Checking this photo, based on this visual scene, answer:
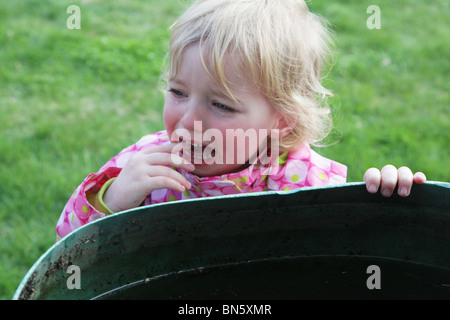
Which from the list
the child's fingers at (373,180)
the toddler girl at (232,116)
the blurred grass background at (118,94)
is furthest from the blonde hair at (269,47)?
the blurred grass background at (118,94)

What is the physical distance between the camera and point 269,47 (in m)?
1.69

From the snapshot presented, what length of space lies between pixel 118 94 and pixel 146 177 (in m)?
2.16

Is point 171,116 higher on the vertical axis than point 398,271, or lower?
higher

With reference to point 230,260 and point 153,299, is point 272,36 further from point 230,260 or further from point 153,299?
point 153,299

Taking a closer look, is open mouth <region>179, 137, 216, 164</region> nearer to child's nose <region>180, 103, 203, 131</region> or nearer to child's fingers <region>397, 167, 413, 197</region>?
child's nose <region>180, 103, 203, 131</region>

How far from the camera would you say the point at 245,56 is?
1647 millimetres

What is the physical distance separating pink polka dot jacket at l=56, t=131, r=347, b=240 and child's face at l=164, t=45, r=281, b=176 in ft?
0.35

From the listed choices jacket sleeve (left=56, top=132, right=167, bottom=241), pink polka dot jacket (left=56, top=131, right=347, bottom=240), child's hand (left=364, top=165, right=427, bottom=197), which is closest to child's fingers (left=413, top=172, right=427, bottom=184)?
child's hand (left=364, top=165, right=427, bottom=197)

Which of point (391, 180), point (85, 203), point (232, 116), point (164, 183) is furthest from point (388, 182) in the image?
point (85, 203)

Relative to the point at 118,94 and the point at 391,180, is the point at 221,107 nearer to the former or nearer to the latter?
the point at 391,180

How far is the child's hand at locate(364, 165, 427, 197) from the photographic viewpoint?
1.45m

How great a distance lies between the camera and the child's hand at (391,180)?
1.45 meters

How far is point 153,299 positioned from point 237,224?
0.28 m
